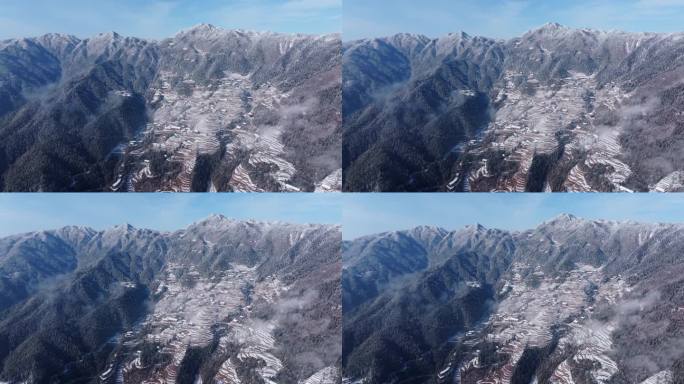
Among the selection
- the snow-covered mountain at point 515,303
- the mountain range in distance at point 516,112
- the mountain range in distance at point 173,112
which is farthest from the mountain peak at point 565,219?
the mountain range in distance at point 173,112

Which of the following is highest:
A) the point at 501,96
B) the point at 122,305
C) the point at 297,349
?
the point at 501,96

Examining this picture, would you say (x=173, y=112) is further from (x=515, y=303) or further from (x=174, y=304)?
(x=515, y=303)

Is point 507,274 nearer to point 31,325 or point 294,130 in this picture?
point 294,130

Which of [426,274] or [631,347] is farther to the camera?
[426,274]

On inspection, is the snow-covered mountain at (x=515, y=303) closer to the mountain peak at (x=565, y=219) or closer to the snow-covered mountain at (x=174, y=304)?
the mountain peak at (x=565, y=219)

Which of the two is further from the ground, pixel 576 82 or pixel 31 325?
pixel 576 82

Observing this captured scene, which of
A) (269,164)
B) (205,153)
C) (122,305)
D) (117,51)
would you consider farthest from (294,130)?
(122,305)

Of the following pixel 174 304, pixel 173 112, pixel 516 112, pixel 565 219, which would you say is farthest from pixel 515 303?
pixel 173 112
